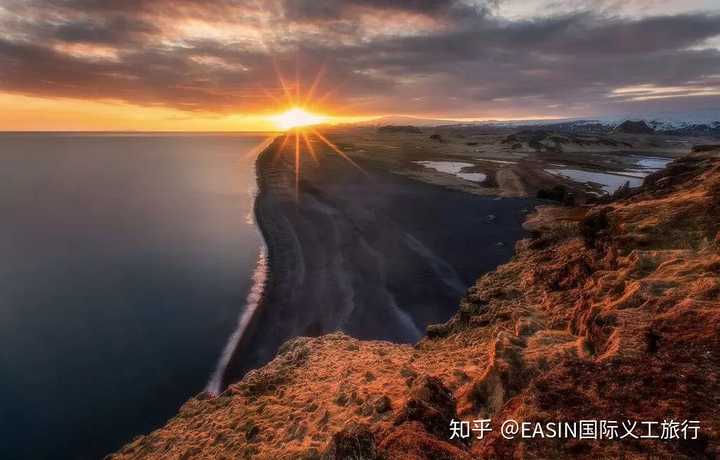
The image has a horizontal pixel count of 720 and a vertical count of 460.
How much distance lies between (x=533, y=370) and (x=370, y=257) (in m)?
22.8

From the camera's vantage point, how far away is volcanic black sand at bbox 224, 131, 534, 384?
22.2 m

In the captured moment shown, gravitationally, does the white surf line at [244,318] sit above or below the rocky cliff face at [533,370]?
below

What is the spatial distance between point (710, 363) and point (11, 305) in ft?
120

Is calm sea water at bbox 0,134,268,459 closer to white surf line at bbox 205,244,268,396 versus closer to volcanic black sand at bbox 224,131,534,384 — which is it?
white surf line at bbox 205,244,268,396

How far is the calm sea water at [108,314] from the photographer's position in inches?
673

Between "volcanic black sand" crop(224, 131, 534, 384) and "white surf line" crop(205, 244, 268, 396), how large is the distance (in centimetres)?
43

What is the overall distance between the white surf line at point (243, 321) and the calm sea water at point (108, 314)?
0.45 meters

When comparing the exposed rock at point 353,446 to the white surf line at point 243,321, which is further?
the white surf line at point 243,321

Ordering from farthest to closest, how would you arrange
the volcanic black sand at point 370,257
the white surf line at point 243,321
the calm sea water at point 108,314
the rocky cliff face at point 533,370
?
the volcanic black sand at point 370,257, the white surf line at point 243,321, the calm sea water at point 108,314, the rocky cliff face at point 533,370

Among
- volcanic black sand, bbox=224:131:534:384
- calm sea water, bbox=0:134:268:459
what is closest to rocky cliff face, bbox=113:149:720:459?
volcanic black sand, bbox=224:131:534:384

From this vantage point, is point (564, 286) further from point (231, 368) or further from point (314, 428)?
point (231, 368)

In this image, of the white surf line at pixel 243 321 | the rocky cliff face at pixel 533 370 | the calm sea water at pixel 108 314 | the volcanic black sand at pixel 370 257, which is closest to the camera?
the rocky cliff face at pixel 533 370

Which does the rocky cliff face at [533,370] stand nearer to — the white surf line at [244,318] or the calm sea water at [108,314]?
the white surf line at [244,318]

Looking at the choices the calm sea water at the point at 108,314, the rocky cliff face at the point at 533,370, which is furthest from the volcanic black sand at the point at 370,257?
the rocky cliff face at the point at 533,370
